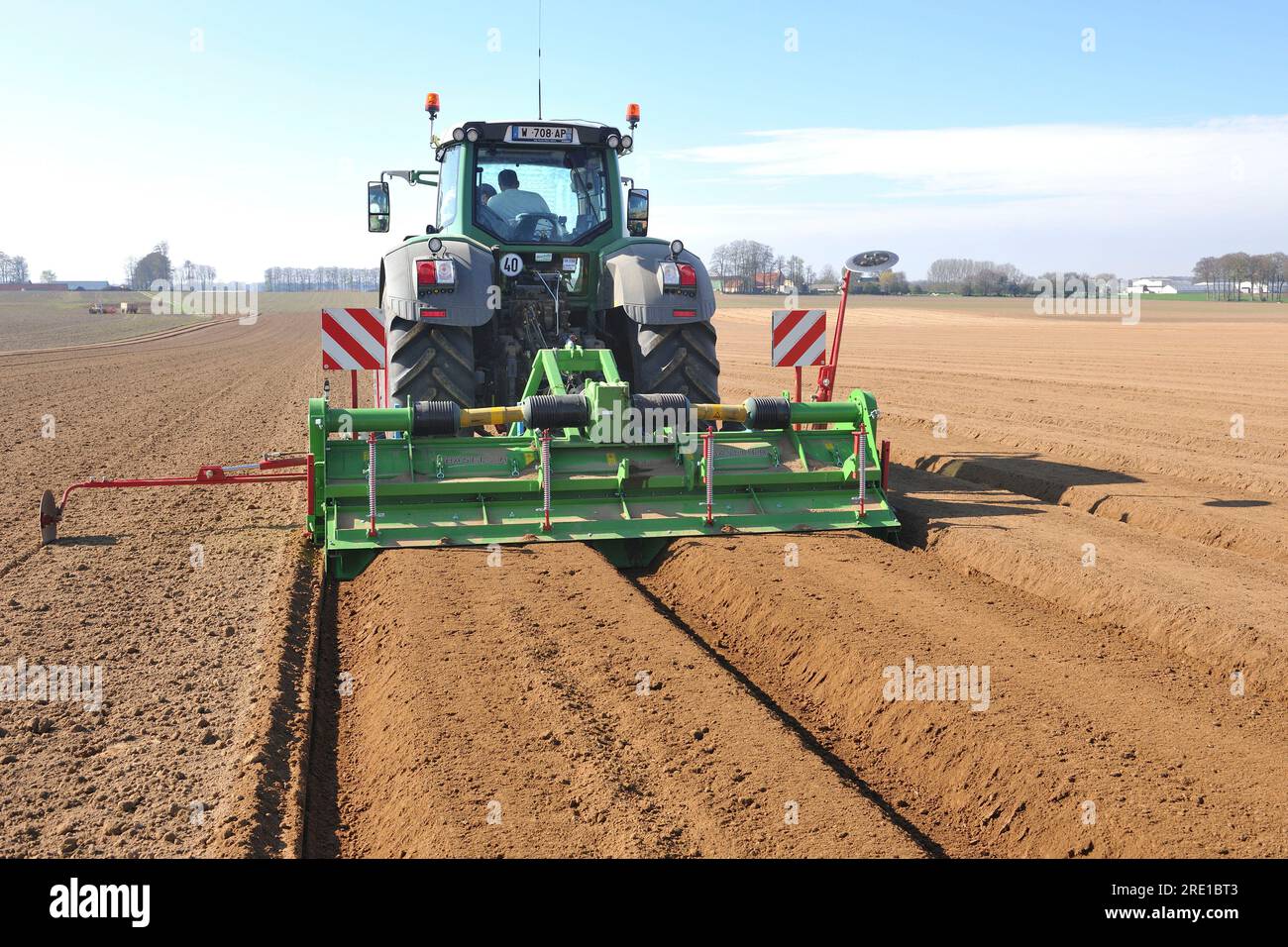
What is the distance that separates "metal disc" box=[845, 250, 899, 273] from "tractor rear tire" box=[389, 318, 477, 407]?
310cm

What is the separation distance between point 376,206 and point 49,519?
3.29 meters

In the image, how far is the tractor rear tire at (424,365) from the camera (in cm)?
772

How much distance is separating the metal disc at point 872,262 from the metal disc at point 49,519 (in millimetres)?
5779

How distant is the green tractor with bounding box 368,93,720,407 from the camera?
25.4ft

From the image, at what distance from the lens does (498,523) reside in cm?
686

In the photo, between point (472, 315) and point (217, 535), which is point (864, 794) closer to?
point (472, 315)

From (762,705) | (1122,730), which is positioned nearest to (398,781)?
(762,705)

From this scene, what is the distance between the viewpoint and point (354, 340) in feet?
25.8

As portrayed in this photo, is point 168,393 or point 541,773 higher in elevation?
point 168,393

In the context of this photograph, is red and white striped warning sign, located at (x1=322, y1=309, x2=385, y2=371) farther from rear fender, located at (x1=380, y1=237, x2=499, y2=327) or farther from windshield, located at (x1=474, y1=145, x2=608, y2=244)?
windshield, located at (x1=474, y1=145, x2=608, y2=244)

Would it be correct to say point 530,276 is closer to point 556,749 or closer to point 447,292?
point 447,292

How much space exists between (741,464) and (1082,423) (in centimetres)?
739

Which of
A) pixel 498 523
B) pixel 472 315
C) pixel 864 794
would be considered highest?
pixel 472 315
